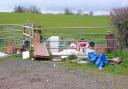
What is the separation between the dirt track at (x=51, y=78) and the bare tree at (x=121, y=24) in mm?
3659

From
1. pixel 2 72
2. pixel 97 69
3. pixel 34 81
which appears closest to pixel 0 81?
pixel 34 81

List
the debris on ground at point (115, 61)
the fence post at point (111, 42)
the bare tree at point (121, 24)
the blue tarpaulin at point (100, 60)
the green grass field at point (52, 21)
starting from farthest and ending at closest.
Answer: the green grass field at point (52, 21) → the fence post at point (111, 42) → the bare tree at point (121, 24) → the debris on ground at point (115, 61) → the blue tarpaulin at point (100, 60)

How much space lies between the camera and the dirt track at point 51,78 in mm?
10703

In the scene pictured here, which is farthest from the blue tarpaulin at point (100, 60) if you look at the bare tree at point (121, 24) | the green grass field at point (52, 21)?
the green grass field at point (52, 21)

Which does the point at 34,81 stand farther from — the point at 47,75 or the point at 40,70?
the point at 40,70

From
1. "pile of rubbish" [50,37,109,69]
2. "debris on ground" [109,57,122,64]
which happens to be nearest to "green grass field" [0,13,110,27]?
"pile of rubbish" [50,37,109,69]

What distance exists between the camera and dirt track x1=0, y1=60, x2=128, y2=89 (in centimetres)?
1070

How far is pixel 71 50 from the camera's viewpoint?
685 inches

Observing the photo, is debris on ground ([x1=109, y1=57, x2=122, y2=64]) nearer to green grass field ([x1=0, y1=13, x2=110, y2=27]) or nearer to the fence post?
the fence post

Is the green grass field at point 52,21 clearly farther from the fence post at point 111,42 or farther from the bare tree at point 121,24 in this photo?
the bare tree at point 121,24

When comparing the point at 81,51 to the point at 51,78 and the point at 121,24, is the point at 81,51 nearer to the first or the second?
the point at 121,24

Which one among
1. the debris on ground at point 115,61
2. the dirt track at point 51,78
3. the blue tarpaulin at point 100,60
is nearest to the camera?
the dirt track at point 51,78

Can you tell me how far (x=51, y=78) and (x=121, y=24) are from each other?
6020 mm

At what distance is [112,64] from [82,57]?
6.78 feet
